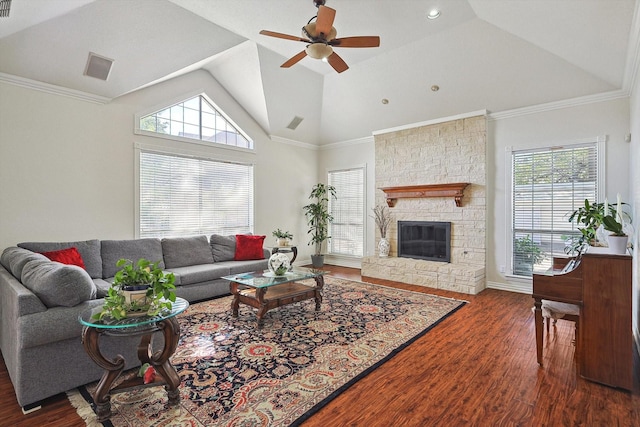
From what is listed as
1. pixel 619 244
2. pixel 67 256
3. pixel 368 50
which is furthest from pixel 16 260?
pixel 619 244

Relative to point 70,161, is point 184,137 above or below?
above

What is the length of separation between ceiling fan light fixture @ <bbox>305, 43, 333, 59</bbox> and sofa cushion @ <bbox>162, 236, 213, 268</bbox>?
3.39 meters

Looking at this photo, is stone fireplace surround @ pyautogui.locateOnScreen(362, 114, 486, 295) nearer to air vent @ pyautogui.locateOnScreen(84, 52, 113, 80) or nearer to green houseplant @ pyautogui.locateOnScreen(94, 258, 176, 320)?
green houseplant @ pyautogui.locateOnScreen(94, 258, 176, 320)

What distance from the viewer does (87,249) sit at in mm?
4062

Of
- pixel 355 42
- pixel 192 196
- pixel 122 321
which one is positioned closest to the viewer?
pixel 122 321

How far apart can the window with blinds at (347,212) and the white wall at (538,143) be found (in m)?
2.73

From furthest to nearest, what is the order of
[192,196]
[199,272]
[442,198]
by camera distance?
[442,198] → [192,196] → [199,272]

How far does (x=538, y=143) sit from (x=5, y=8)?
655cm

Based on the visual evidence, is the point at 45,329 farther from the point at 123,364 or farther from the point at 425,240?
the point at 425,240

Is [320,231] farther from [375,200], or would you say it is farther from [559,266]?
[559,266]

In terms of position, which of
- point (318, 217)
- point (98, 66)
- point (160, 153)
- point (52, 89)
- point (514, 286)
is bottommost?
point (514, 286)

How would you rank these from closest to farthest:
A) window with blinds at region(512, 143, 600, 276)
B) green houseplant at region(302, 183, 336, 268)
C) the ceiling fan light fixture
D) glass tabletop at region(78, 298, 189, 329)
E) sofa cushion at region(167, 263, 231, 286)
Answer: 1. glass tabletop at region(78, 298, 189, 329)
2. the ceiling fan light fixture
3. sofa cushion at region(167, 263, 231, 286)
4. window with blinds at region(512, 143, 600, 276)
5. green houseplant at region(302, 183, 336, 268)

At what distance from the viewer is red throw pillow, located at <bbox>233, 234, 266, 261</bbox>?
212 inches

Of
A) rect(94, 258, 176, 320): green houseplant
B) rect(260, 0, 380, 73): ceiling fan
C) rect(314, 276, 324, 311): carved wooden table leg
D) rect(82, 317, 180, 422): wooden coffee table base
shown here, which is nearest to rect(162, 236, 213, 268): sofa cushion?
rect(314, 276, 324, 311): carved wooden table leg
